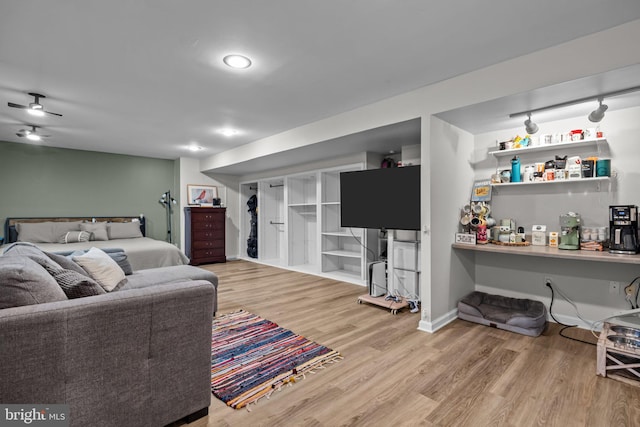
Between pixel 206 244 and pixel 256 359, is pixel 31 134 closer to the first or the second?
pixel 206 244

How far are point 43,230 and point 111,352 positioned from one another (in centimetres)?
543

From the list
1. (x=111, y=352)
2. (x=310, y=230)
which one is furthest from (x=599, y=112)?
(x=310, y=230)

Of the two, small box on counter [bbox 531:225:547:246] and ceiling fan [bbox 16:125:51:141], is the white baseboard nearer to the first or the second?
small box on counter [bbox 531:225:547:246]

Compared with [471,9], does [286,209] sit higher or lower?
lower

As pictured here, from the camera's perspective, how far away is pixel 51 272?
1.71m

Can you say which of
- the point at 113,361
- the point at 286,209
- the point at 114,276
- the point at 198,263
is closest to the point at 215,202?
the point at 198,263

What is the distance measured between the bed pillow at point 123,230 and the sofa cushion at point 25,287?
4.83 metres

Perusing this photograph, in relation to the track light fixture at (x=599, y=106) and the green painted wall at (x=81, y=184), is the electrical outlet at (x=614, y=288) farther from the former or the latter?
the green painted wall at (x=81, y=184)

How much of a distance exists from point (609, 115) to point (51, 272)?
460cm

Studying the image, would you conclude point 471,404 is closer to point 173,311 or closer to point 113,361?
point 173,311

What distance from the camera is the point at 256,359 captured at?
244 cm

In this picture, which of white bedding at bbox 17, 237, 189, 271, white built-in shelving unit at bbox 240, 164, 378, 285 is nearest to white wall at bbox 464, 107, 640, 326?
white built-in shelving unit at bbox 240, 164, 378, 285

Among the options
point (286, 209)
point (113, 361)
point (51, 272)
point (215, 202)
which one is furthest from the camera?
point (215, 202)

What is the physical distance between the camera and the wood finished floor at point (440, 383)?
5.81 ft
